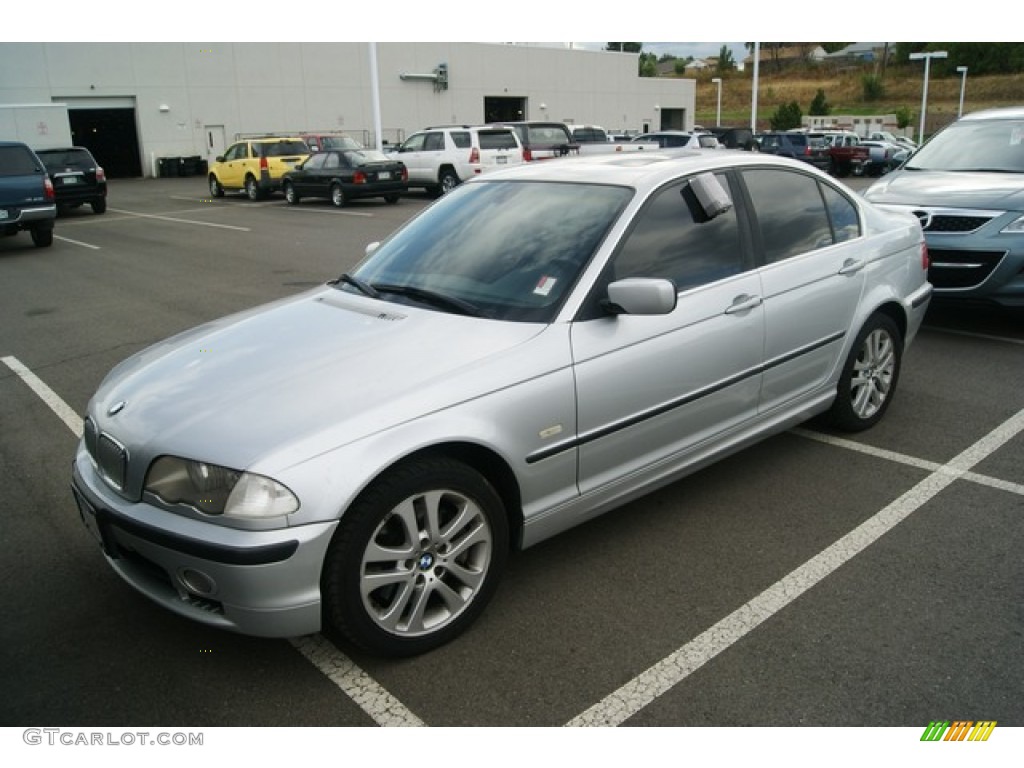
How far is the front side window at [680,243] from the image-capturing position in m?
3.63

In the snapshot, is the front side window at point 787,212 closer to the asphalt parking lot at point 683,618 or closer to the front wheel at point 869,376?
the front wheel at point 869,376

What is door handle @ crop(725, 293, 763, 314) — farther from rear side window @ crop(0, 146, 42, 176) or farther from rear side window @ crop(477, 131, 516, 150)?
rear side window @ crop(477, 131, 516, 150)

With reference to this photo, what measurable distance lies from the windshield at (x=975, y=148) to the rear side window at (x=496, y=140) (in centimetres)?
1397

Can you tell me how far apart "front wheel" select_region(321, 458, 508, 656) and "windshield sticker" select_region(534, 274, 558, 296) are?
851 mm

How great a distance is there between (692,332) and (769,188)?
113 centimetres

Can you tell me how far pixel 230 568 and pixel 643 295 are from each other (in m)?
1.77

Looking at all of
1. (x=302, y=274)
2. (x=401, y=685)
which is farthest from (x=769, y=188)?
(x=302, y=274)

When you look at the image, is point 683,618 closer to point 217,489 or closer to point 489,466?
point 489,466

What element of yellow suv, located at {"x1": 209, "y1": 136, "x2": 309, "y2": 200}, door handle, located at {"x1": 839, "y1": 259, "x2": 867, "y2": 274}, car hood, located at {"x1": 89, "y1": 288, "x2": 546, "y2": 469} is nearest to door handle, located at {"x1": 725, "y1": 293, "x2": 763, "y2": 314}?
door handle, located at {"x1": 839, "y1": 259, "x2": 867, "y2": 274}

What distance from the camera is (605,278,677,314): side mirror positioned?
129 inches

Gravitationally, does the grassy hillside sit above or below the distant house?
below

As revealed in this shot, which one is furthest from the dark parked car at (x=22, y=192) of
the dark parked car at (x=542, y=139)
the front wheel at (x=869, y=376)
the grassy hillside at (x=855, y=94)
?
the grassy hillside at (x=855, y=94)

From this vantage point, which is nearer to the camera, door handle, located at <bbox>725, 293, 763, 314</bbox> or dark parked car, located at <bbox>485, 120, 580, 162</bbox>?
door handle, located at <bbox>725, 293, 763, 314</bbox>

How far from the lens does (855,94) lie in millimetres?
93438
